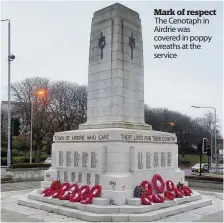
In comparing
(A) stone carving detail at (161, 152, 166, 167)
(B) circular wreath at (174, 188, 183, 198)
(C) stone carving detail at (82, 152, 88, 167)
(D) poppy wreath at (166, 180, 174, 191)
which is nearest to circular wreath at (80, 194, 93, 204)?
(C) stone carving detail at (82, 152, 88, 167)

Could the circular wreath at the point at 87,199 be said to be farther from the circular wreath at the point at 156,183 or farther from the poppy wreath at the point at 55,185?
the circular wreath at the point at 156,183

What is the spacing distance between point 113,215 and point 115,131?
123 inches

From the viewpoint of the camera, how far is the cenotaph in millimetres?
12784

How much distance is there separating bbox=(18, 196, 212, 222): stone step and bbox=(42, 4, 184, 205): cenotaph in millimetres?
1232

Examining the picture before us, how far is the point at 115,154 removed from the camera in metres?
12.6

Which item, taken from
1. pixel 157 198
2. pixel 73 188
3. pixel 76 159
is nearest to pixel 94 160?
pixel 76 159

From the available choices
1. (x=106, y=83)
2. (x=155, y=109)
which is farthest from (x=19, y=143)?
(x=106, y=83)

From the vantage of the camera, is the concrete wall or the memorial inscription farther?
the concrete wall

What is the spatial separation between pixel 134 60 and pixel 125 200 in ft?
19.9

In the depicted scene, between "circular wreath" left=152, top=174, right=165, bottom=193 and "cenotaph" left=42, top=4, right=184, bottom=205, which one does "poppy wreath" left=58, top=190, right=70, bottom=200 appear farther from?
"circular wreath" left=152, top=174, right=165, bottom=193

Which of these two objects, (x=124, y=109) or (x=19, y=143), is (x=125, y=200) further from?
(x=19, y=143)

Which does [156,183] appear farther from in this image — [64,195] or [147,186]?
[64,195]

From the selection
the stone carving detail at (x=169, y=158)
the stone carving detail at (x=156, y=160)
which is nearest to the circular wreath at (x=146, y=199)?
the stone carving detail at (x=156, y=160)

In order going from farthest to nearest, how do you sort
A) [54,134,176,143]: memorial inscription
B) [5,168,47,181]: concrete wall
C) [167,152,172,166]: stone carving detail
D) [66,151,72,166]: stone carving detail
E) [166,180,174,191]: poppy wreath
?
[5,168,47,181]: concrete wall < [167,152,172,166]: stone carving detail < [66,151,72,166]: stone carving detail < [166,180,174,191]: poppy wreath < [54,134,176,143]: memorial inscription
